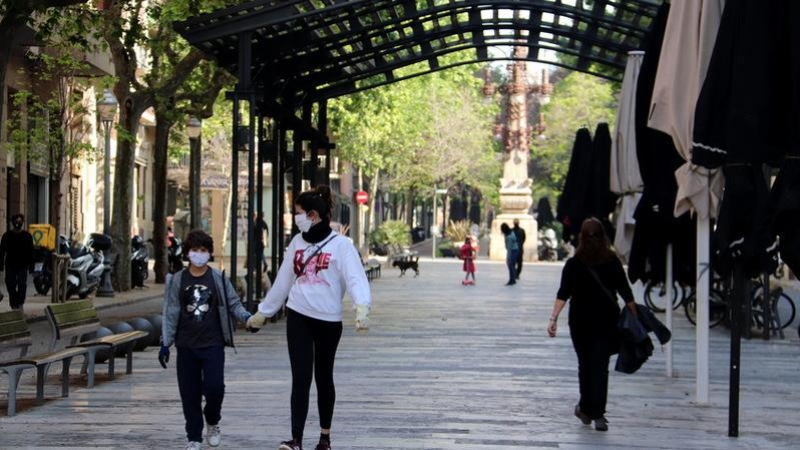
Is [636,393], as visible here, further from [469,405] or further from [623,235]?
[623,235]

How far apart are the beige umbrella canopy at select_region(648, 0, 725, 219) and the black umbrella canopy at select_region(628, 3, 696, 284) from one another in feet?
4.78

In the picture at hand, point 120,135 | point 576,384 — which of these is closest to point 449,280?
point 120,135

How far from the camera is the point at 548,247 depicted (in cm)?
6838

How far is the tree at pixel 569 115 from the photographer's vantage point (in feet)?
309

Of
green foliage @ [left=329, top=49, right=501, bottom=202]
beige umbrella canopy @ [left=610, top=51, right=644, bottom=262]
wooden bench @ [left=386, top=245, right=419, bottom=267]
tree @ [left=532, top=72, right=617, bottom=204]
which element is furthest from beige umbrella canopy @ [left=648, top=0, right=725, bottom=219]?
tree @ [left=532, top=72, right=617, bottom=204]

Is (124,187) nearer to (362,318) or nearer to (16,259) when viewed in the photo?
(16,259)

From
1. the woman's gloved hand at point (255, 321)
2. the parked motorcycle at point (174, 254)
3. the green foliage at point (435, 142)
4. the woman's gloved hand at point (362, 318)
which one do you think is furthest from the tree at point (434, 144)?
the woman's gloved hand at point (362, 318)

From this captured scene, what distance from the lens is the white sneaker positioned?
10.3 m

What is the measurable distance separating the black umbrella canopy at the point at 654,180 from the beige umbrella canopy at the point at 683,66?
4.78ft

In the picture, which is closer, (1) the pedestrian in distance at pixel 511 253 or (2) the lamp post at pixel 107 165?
(2) the lamp post at pixel 107 165

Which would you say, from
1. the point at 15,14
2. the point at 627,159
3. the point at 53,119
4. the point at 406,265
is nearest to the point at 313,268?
the point at 627,159

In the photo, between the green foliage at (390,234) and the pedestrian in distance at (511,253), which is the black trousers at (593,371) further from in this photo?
the green foliage at (390,234)

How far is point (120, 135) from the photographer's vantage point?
3100 centimetres

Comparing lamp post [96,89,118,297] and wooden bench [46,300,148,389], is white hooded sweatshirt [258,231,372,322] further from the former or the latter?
lamp post [96,89,118,297]
